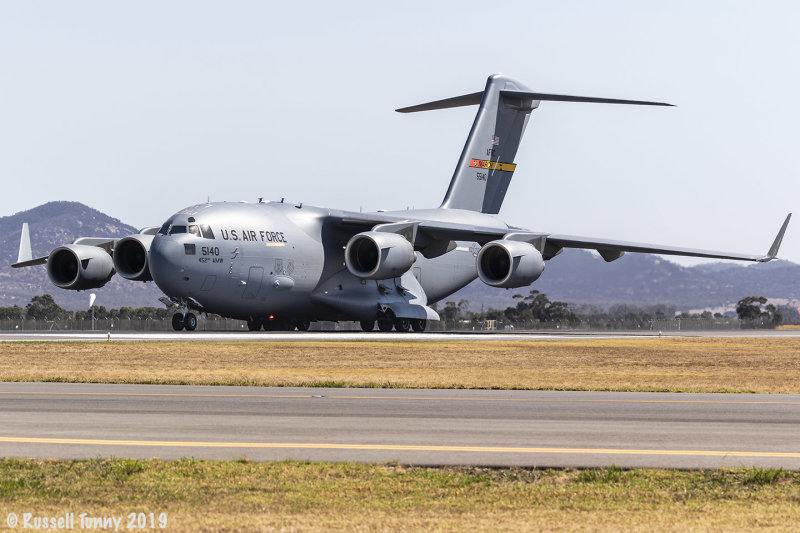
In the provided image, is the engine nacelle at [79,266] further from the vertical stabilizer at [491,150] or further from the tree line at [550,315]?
the tree line at [550,315]

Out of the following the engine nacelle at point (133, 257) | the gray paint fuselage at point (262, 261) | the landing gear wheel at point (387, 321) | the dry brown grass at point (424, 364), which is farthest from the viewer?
the landing gear wheel at point (387, 321)

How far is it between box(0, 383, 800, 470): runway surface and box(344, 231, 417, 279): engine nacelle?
22.3 m

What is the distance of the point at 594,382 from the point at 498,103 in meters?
32.0

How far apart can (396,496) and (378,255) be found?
1279 inches

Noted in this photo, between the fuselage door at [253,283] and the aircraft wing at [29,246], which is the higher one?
the aircraft wing at [29,246]

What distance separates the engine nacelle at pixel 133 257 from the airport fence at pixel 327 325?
15389mm

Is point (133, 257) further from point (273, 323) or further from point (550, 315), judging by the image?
point (550, 315)

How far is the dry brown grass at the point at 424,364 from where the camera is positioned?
2181cm

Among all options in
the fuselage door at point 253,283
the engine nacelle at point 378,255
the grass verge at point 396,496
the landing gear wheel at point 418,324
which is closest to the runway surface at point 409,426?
the grass verge at point 396,496

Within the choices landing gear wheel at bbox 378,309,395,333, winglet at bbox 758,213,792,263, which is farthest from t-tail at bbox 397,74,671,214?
winglet at bbox 758,213,792,263

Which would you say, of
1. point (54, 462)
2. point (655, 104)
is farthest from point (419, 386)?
point (655, 104)

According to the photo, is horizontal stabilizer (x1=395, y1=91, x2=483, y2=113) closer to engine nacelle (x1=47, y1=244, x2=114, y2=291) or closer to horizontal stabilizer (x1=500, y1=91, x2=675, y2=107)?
horizontal stabilizer (x1=500, y1=91, x2=675, y2=107)

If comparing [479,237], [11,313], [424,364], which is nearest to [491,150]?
[479,237]

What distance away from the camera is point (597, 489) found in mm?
9469
